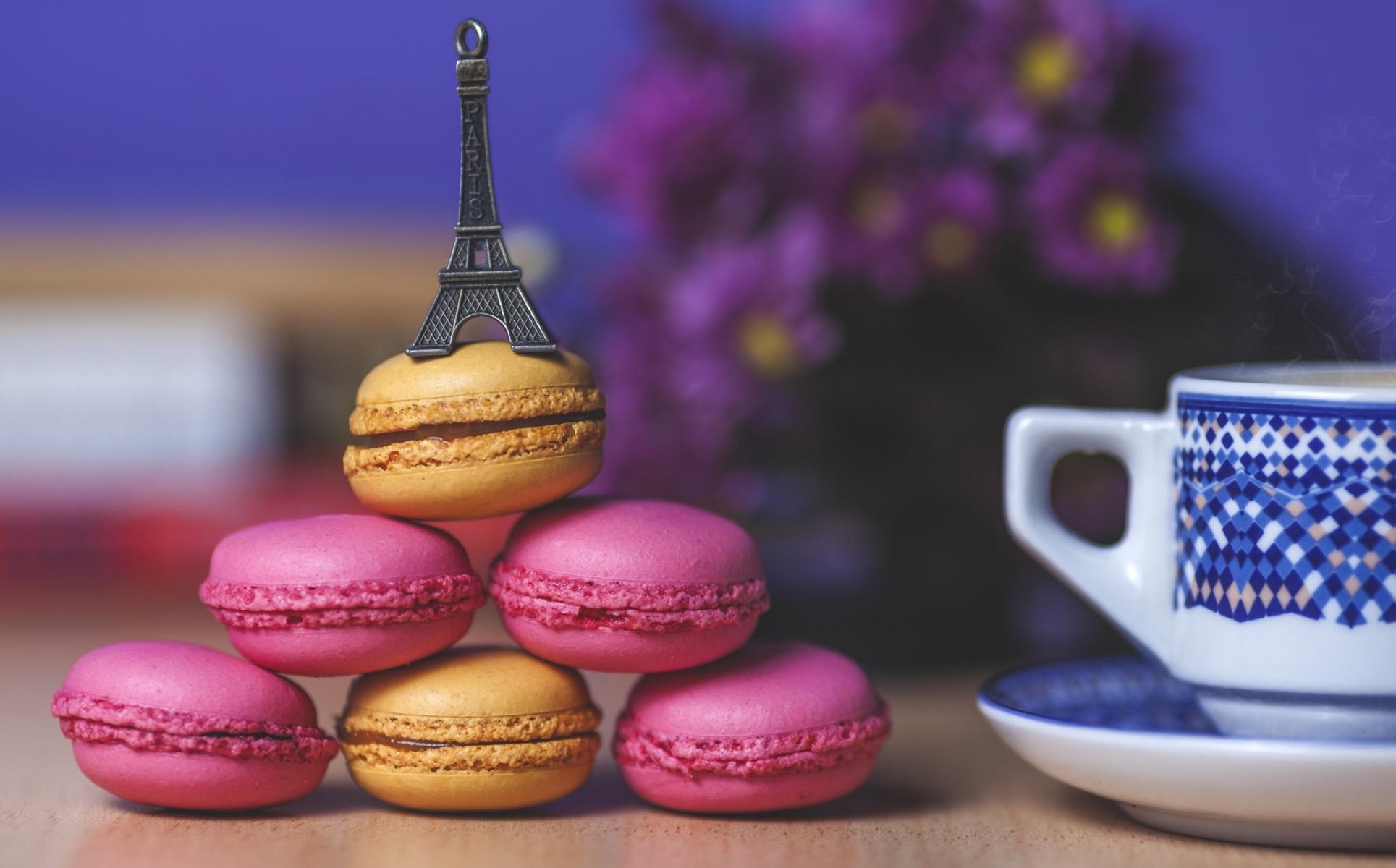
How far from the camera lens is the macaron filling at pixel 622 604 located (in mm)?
735

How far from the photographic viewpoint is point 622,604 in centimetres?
73

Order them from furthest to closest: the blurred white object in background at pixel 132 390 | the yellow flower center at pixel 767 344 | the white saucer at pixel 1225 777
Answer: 1. the blurred white object in background at pixel 132 390
2. the yellow flower center at pixel 767 344
3. the white saucer at pixel 1225 777

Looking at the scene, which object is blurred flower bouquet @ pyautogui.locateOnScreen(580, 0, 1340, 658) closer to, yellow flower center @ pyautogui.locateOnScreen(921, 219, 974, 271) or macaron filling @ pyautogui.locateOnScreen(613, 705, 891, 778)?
yellow flower center @ pyautogui.locateOnScreen(921, 219, 974, 271)

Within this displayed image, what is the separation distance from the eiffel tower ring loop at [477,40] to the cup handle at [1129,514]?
0.34m

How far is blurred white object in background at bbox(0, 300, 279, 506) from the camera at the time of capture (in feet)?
6.81

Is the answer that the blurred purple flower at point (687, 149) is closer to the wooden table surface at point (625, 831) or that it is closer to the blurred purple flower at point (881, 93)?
the blurred purple flower at point (881, 93)

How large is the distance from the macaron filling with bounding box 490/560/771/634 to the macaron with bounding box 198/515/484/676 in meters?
0.04

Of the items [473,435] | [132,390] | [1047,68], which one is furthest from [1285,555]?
[132,390]

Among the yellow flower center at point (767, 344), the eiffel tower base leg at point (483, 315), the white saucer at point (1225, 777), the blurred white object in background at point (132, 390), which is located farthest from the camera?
the blurred white object in background at point (132, 390)

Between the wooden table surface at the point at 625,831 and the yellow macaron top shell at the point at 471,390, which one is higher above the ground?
the yellow macaron top shell at the point at 471,390

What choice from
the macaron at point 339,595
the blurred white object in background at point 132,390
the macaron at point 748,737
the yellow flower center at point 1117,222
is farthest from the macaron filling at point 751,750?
the blurred white object in background at point 132,390

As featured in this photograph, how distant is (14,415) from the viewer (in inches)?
82.4

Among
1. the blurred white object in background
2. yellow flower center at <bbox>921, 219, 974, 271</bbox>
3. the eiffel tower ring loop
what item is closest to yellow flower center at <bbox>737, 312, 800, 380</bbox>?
yellow flower center at <bbox>921, 219, 974, 271</bbox>

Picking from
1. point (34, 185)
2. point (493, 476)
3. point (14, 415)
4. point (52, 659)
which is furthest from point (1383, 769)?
point (34, 185)
